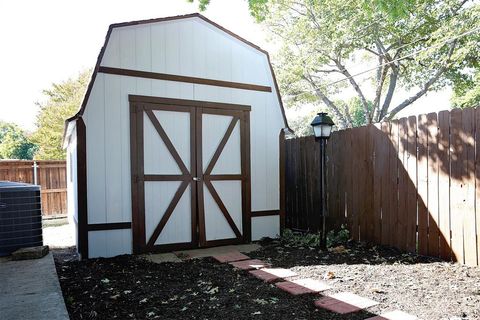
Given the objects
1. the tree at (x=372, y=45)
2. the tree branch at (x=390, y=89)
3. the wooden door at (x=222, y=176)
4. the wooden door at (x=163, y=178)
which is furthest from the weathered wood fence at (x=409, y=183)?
the tree branch at (x=390, y=89)

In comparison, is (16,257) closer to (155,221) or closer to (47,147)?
(155,221)

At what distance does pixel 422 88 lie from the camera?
14.5 metres

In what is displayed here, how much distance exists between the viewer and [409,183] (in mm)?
4555

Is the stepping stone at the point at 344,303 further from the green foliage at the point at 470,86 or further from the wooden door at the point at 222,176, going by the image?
the green foliage at the point at 470,86

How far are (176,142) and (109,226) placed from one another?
63.2 inches

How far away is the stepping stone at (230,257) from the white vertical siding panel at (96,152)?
5.69 feet

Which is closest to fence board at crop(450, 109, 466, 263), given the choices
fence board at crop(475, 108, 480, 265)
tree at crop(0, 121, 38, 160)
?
fence board at crop(475, 108, 480, 265)

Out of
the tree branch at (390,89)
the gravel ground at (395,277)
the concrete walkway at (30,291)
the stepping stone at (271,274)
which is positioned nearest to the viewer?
the concrete walkway at (30,291)

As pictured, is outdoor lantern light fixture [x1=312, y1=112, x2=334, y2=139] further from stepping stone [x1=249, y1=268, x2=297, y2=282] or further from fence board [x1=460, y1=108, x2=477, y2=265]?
stepping stone [x1=249, y1=268, x2=297, y2=282]

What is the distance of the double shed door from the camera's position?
506cm

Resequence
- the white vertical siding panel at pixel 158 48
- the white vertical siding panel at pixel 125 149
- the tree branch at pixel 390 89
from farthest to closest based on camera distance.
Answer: the tree branch at pixel 390 89 < the white vertical siding panel at pixel 158 48 < the white vertical siding panel at pixel 125 149

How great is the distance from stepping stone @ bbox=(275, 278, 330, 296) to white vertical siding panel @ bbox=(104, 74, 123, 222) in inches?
105

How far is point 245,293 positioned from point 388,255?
2.34 m

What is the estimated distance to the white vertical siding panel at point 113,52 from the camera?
15.8 ft
